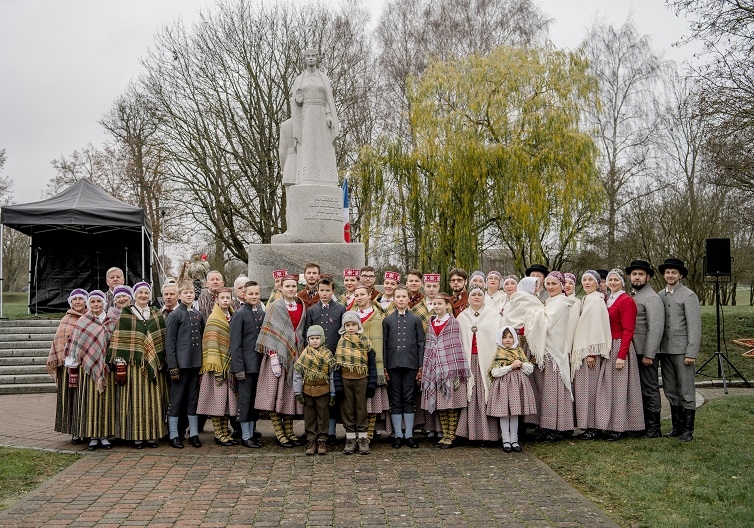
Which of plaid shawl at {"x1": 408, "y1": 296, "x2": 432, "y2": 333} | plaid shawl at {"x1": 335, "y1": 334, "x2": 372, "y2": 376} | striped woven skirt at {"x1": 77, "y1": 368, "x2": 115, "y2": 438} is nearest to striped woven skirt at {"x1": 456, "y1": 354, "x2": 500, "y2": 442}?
plaid shawl at {"x1": 408, "y1": 296, "x2": 432, "y2": 333}

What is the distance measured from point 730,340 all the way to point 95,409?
13468mm

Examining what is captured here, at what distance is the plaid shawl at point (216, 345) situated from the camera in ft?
25.6

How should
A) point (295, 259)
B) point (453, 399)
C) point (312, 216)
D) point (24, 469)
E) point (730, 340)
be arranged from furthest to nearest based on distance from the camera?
point (730, 340)
point (312, 216)
point (295, 259)
point (453, 399)
point (24, 469)

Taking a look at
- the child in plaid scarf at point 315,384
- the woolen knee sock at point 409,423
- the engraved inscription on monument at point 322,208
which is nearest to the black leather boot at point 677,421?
the woolen knee sock at point 409,423

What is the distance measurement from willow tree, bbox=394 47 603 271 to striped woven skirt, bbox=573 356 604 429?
11597mm

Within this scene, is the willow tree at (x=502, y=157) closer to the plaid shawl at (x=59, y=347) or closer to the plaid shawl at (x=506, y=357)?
the plaid shawl at (x=506, y=357)

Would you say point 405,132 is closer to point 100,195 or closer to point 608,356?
point 100,195

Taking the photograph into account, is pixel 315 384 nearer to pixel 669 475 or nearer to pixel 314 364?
pixel 314 364

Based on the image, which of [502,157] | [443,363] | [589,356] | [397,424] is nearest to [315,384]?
[397,424]

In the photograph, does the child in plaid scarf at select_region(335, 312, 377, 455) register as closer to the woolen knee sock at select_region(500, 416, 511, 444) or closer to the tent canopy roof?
the woolen knee sock at select_region(500, 416, 511, 444)

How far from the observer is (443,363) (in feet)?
25.0

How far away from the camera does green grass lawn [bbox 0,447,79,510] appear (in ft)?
19.8

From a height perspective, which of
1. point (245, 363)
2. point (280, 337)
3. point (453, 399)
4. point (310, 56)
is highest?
point (310, 56)

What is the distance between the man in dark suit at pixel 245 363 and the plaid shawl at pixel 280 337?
12 centimetres
